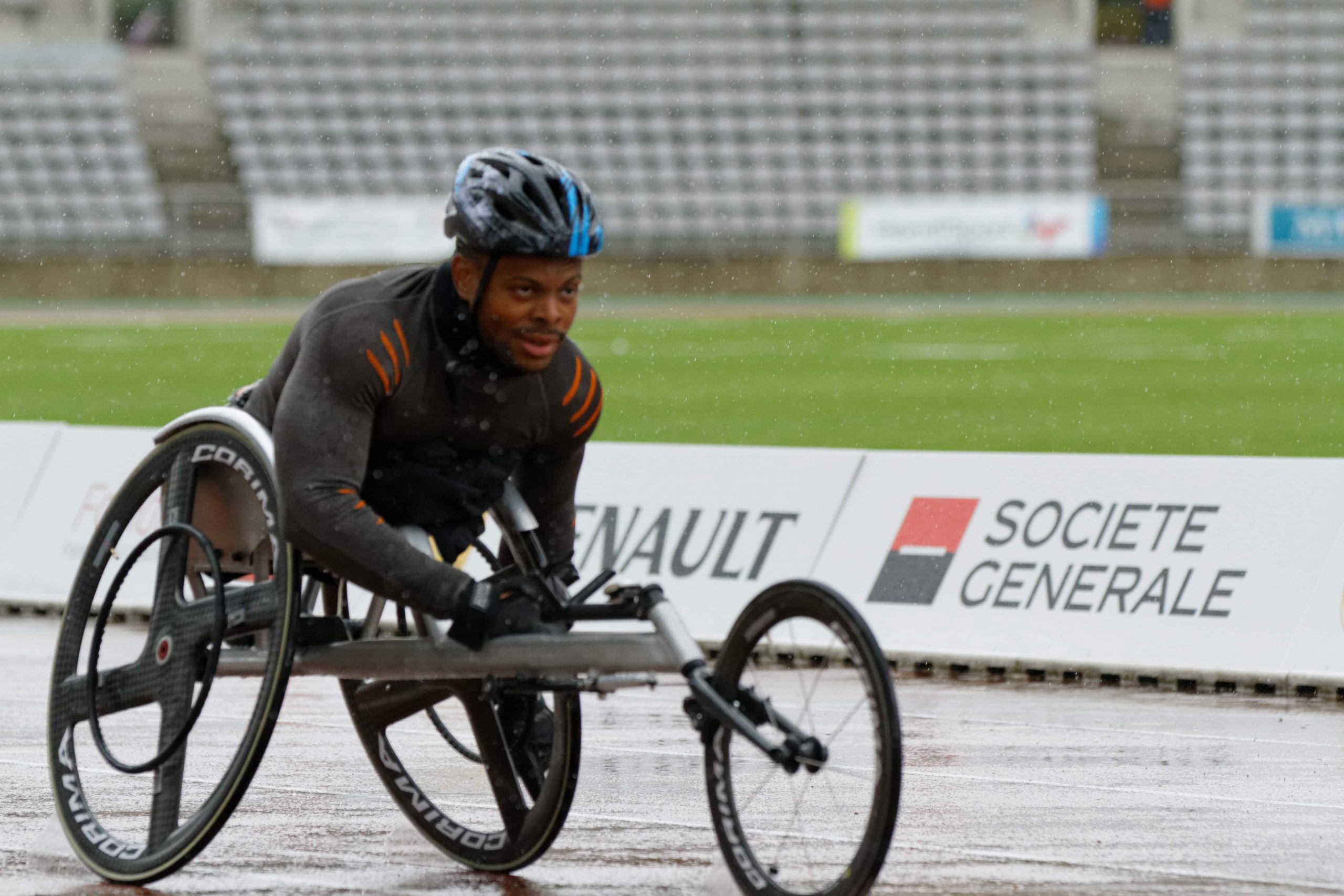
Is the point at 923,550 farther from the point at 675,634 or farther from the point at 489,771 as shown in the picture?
the point at 675,634

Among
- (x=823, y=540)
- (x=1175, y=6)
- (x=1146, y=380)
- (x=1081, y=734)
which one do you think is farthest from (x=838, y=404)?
(x=1175, y=6)

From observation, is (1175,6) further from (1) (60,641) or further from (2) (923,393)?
(1) (60,641)

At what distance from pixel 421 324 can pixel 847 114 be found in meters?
39.5

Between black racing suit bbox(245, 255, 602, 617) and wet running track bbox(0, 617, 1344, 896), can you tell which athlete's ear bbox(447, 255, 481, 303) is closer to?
black racing suit bbox(245, 255, 602, 617)

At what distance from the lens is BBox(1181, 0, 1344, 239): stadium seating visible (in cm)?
4272

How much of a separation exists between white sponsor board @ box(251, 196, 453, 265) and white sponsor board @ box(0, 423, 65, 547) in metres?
27.9

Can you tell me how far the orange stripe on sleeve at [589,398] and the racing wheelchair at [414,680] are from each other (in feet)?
0.80

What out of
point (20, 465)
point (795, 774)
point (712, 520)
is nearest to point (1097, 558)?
point (712, 520)

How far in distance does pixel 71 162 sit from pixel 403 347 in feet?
126

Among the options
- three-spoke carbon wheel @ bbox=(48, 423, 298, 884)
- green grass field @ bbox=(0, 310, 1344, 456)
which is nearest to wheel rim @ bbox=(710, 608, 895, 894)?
three-spoke carbon wheel @ bbox=(48, 423, 298, 884)

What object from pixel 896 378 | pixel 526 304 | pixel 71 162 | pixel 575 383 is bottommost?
pixel 71 162

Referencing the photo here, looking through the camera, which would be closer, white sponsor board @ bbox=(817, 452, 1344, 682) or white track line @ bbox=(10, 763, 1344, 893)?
white track line @ bbox=(10, 763, 1344, 893)

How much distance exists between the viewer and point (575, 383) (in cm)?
503

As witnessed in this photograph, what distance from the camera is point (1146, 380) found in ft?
78.9
